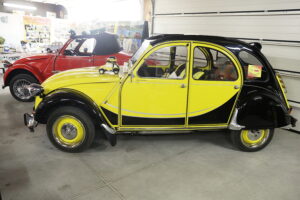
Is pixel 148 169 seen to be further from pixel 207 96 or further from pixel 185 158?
pixel 207 96

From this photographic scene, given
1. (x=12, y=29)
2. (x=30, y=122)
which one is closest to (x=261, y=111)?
(x=30, y=122)

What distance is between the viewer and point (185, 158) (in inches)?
134

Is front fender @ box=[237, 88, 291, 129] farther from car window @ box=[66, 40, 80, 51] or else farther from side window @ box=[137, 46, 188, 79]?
car window @ box=[66, 40, 80, 51]

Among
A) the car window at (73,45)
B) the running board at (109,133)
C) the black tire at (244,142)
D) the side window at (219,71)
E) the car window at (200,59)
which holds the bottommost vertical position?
the black tire at (244,142)

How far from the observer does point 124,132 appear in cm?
339

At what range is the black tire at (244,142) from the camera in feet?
11.6

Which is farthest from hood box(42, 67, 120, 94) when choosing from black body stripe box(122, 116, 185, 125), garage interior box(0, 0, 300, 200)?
garage interior box(0, 0, 300, 200)

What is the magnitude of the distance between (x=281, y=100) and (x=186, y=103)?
1386mm

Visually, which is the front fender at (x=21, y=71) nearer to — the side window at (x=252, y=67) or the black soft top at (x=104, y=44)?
the black soft top at (x=104, y=44)

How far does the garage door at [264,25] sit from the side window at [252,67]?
52.1 inches

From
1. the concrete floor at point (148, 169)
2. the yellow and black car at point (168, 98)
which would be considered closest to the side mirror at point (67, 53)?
the concrete floor at point (148, 169)

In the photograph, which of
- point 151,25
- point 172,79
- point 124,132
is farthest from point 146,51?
point 151,25

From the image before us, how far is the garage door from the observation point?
169 inches

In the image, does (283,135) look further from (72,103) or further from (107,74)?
(72,103)
